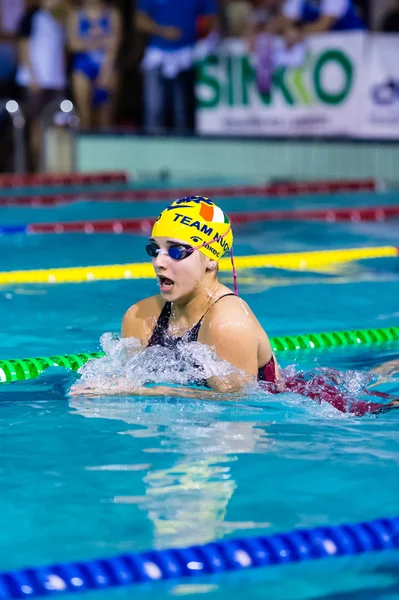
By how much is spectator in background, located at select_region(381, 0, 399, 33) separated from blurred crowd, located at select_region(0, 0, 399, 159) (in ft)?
0.04

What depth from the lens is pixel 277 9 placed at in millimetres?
11906

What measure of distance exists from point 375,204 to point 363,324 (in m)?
4.90

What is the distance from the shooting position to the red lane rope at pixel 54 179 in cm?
1245

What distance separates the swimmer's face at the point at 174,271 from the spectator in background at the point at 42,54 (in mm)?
9829

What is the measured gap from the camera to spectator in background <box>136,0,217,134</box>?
1252cm

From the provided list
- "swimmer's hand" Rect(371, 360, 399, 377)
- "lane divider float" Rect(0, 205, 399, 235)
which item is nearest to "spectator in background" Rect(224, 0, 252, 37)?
"lane divider float" Rect(0, 205, 399, 235)

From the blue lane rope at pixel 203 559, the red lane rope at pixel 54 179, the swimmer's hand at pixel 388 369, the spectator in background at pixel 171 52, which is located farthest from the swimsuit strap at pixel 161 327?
the spectator in background at pixel 171 52

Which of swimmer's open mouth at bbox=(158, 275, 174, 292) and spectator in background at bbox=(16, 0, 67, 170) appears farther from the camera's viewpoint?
spectator in background at bbox=(16, 0, 67, 170)

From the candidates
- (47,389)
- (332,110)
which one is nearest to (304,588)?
(47,389)

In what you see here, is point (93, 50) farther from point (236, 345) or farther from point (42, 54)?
point (236, 345)

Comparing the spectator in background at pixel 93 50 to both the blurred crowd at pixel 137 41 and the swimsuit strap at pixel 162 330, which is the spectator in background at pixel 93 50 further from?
the swimsuit strap at pixel 162 330

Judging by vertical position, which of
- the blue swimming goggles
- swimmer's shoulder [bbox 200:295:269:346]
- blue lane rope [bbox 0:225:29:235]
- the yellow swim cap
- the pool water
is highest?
the yellow swim cap

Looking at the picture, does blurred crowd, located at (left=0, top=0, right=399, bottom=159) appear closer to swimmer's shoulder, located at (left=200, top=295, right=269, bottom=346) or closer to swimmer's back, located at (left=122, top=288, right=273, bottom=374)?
swimmer's back, located at (left=122, top=288, right=273, bottom=374)

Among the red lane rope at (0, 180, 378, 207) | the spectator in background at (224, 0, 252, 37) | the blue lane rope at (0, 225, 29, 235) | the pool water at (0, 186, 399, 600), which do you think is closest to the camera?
the pool water at (0, 186, 399, 600)
